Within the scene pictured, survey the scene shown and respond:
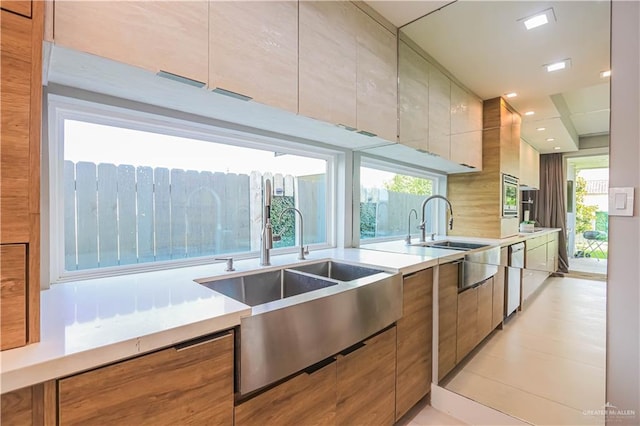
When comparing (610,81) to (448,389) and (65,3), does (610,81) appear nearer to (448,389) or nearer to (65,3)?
(448,389)

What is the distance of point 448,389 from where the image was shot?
1.86 metres

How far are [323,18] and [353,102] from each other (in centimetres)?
46

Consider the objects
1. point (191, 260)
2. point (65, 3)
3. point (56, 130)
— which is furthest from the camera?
point (191, 260)

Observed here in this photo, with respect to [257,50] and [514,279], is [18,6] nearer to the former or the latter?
[257,50]

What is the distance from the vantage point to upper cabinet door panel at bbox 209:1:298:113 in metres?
1.14

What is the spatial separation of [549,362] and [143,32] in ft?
8.87

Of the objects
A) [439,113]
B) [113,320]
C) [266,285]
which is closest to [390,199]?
[439,113]

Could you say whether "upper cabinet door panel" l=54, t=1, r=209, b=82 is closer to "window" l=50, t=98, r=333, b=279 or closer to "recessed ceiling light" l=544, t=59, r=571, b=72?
"window" l=50, t=98, r=333, b=279

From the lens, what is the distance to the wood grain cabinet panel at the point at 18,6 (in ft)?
2.18

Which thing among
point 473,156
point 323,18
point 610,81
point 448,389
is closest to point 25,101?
point 323,18

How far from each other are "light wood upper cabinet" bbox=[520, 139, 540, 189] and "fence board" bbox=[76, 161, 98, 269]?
2.76m

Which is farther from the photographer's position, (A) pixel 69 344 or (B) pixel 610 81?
(B) pixel 610 81

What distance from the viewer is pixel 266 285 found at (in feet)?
5.18

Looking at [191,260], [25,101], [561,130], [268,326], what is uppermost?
[561,130]
